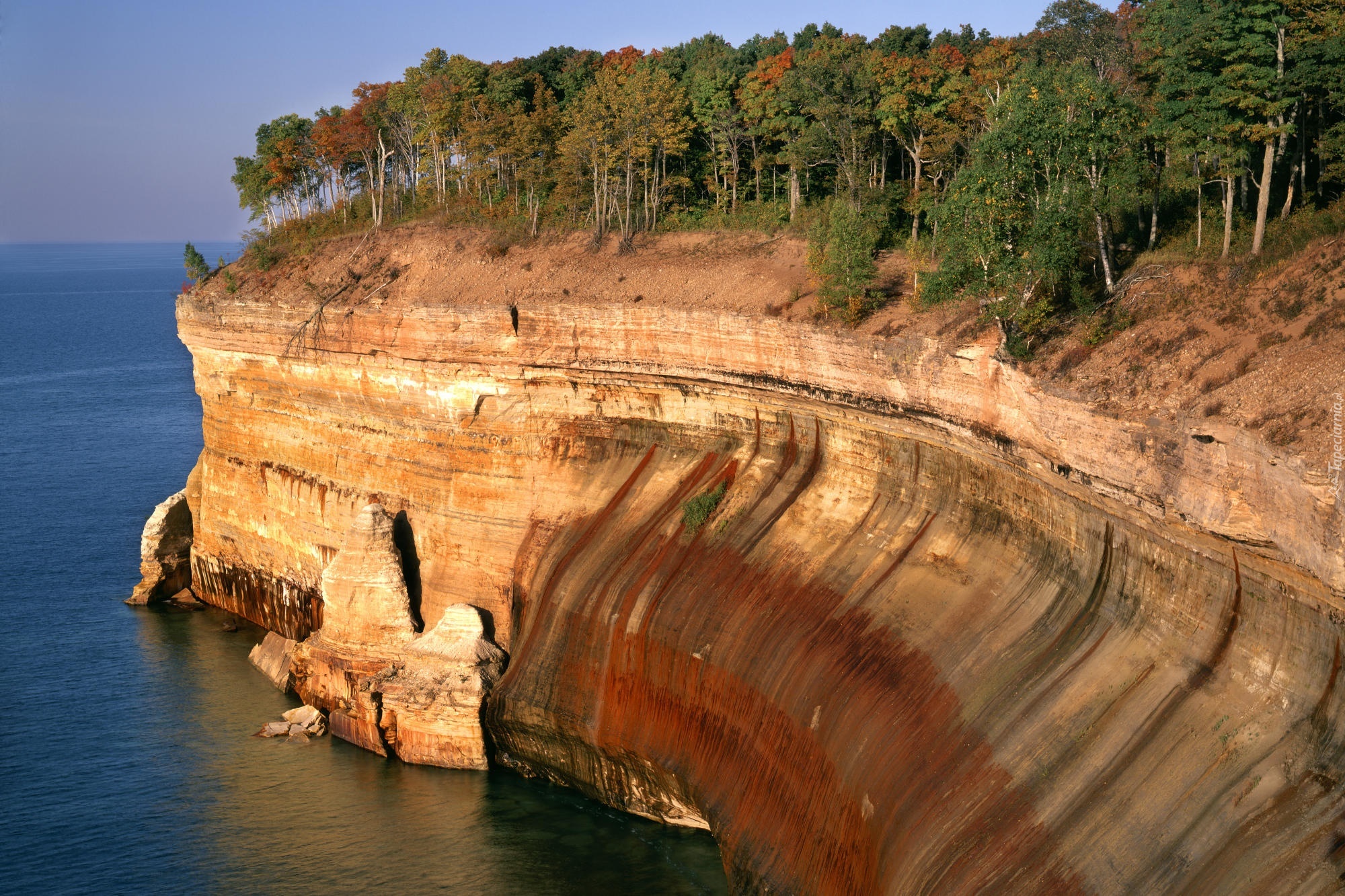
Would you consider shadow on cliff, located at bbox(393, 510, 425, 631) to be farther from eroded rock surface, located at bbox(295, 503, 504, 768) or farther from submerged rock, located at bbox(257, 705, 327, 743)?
submerged rock, located at bbox(257, 705, 327, 743)

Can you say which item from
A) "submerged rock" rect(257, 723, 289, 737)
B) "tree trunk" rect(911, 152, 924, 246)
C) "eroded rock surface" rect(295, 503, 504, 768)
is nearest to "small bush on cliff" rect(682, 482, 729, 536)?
"eroded rock surface" rect(295, 503, 504, 768)

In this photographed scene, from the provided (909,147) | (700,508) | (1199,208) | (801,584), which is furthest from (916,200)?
(801,584)

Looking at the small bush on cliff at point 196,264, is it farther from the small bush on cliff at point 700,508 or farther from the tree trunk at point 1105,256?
the tree trunk at point 1105,256

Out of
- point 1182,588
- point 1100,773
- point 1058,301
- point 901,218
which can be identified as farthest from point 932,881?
point 901,218

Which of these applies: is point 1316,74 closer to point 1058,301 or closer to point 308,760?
point 1058,301

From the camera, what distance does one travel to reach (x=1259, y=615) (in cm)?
1984

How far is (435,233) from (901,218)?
1814cm

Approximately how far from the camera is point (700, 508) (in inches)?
1355

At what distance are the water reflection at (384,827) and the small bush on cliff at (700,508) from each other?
8282mm

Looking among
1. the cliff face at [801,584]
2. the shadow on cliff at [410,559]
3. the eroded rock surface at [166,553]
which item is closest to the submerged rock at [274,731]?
the cliff face at [801,584]

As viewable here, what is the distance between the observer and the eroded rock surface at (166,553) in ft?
156

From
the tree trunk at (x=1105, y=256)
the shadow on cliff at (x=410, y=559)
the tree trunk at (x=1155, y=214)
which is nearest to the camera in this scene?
the tree trunk at (x=1105, y=256)

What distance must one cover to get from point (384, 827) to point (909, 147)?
104 feet

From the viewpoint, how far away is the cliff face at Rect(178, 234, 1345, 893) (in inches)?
770
